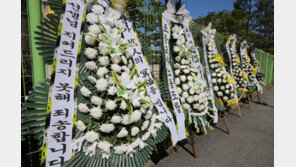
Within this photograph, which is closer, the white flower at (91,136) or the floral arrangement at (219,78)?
the white flower at (91,136)

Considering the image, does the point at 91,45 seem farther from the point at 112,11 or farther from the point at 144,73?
the point at 144,73

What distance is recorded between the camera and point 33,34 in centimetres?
161

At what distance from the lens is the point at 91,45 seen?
5.09 ft

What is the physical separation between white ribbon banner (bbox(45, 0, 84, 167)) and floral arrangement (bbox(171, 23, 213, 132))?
1.66 metres

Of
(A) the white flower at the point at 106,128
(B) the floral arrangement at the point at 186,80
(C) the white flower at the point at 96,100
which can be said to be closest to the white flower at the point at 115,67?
(C) the white flower at the point at 96,100

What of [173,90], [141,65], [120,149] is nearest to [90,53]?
[141,65]

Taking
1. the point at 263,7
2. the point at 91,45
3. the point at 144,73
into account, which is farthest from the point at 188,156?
the point at 263,7

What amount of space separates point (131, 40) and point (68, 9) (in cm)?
79

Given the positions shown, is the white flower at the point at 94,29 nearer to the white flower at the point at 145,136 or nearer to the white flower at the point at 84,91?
the white flower at the point at 84,91

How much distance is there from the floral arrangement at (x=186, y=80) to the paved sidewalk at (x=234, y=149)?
0.62 m

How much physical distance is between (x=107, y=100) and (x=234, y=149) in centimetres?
278

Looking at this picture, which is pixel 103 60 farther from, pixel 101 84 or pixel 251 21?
pixel 251 21

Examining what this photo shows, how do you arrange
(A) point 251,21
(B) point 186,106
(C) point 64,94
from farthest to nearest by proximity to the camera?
(A) point 251,21 < (B) point 186,106 < (C) point 64,94

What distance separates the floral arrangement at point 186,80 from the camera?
2.60m
